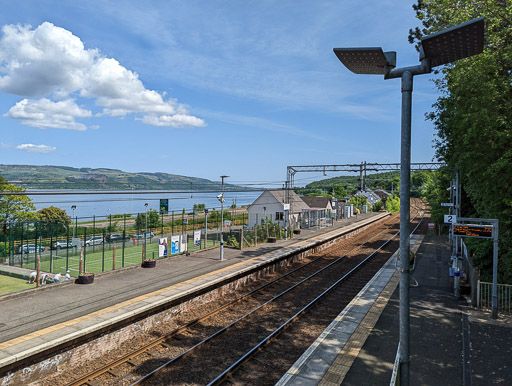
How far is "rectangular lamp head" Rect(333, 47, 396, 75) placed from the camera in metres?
4.87

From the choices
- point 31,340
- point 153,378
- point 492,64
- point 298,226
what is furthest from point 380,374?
point 298,226

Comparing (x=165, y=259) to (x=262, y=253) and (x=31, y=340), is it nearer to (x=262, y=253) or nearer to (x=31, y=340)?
(x=262, y=253)

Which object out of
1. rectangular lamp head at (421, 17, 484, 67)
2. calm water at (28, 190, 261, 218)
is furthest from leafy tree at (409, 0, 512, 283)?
calm water at (28, 190, 261, 218)

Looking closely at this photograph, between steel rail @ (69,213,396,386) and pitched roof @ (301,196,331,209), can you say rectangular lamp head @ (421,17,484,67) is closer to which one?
steel rail @ (69,213,396,386)

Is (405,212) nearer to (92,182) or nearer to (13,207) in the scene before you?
(92,182)

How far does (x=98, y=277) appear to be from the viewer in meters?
19.1

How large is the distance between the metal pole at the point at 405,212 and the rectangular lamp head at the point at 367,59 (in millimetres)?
333

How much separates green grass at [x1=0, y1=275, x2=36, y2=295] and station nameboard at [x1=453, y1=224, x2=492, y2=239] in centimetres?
2215

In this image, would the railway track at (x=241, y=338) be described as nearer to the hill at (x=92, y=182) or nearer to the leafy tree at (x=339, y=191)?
the hill at (x=92, y=182)

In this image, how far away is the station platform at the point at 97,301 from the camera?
10.6 metres

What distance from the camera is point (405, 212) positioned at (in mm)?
4914

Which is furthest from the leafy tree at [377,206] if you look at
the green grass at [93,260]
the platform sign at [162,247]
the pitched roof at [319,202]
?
the platform sign at [162,247]

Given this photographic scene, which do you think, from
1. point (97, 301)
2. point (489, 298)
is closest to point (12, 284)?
point (97, 301)

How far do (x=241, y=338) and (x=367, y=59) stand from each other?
35.9ft
